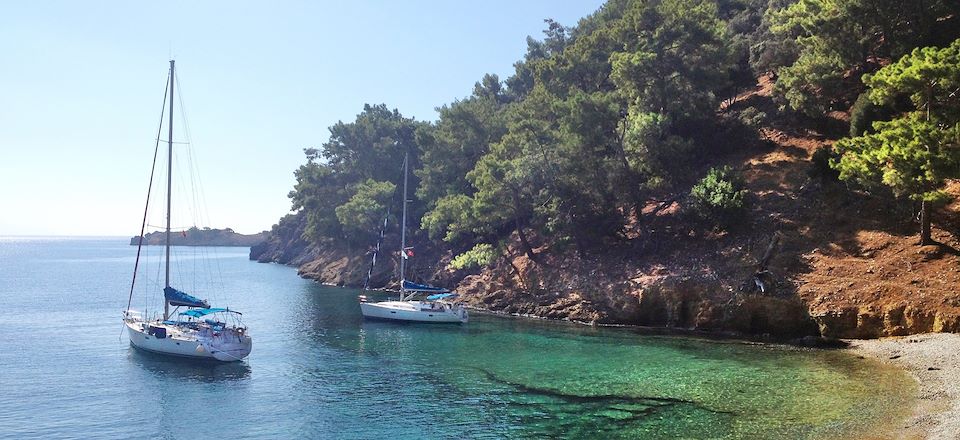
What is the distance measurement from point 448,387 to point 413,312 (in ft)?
72.2

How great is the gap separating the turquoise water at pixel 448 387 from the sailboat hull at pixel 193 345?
0.81 m

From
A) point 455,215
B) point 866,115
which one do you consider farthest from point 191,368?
point 866,115

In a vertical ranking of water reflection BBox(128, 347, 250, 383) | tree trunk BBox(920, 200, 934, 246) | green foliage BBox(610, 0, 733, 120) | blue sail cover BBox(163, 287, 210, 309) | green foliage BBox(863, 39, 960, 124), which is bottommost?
water reflection BBox(128, 347, 250, 383)

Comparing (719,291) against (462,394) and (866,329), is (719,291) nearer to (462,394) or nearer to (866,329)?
(866,329)

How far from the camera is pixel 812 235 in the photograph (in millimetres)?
45094

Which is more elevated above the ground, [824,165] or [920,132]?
[824,165]

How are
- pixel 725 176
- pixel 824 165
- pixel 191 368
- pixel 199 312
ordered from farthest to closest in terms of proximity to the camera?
pixel 725 176
pixel 824 165
pixel 199 312
pixel 191 368

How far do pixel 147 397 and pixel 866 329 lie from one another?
135 ft

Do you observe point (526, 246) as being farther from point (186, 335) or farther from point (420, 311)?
point (186, 335)

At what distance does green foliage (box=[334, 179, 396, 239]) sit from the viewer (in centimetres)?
8631

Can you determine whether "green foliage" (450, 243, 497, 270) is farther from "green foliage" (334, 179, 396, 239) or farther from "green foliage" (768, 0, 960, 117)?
"green foliage" (768, 0, 960, 117)

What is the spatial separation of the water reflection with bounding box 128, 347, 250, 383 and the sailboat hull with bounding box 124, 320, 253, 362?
14.2 inches

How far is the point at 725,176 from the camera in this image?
5000cm

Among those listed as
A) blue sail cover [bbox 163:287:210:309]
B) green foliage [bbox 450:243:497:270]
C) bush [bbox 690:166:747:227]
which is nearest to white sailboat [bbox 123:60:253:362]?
blue sail cover [bbox 163:287:210:309]
